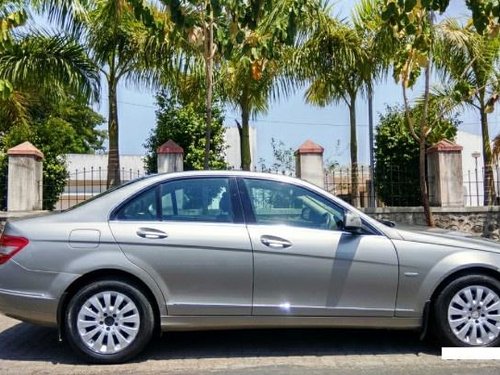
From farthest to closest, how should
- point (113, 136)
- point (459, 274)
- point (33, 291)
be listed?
point (113, 136)
point (459, 274)
point (33, 291)

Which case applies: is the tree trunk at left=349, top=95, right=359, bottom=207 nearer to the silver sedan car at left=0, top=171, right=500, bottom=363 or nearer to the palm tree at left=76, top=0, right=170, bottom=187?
the palm tree at left=76, top=0, right=170, bottom=187

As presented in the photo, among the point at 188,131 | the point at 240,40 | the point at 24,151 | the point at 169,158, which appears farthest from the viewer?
the point at 188,131

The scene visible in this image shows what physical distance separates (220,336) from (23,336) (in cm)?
204

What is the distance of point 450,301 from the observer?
198 inches

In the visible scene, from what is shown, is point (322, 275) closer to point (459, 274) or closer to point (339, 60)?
point (459, 274)

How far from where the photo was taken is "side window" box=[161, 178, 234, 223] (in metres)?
5.12

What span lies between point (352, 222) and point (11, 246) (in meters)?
2.93

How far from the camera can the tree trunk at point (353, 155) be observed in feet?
41.8

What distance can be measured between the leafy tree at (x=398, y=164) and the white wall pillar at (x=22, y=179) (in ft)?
23.7

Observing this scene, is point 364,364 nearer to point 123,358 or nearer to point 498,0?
point 123,358

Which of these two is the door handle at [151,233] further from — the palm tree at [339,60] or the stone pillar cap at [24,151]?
the palm tree at [339,60]

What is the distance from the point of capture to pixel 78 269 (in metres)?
4.86

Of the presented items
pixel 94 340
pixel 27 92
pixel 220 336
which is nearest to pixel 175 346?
pixel 220 336

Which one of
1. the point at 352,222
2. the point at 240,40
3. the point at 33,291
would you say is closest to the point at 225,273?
the point at 352,222
